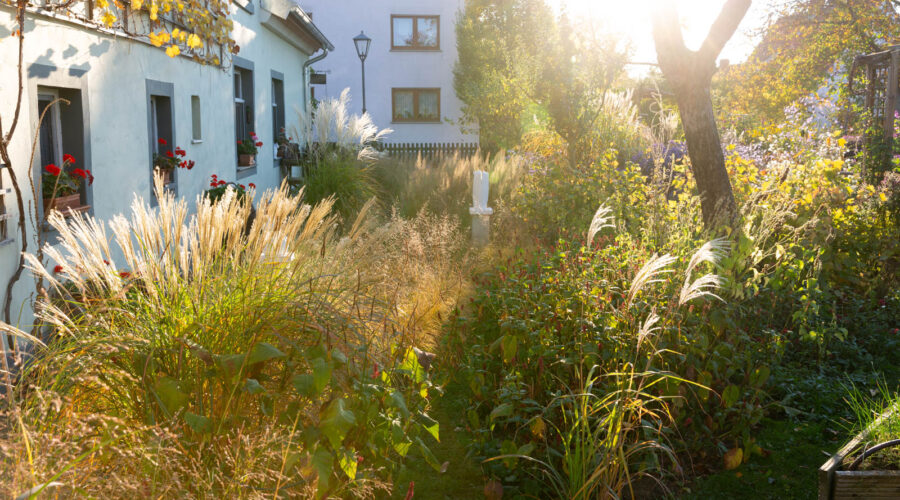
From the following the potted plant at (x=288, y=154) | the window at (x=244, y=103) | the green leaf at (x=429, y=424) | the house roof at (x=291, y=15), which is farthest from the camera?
the potted plant at (x=288, y=154)

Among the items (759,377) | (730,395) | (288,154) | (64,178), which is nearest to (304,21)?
(288,154)

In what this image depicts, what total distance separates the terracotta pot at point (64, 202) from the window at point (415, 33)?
1887 centimetres

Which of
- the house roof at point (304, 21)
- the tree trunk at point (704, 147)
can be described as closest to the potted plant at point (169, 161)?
the tree trunk at point (704, 147)

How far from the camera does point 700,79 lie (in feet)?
21.1

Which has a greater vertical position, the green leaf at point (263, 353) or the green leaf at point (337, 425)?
the green leaf at point (263, 353)

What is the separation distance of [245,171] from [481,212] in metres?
3.74

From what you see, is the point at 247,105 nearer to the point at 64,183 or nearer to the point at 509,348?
the point at 64,183

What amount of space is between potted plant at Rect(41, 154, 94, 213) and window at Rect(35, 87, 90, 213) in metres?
0.05

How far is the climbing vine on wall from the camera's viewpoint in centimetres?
473

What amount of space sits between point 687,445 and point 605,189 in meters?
4.08

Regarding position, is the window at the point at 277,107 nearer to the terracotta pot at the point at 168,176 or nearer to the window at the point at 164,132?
the window at the point at 164,132

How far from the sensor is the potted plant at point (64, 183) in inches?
180

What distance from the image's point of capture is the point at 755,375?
3.50 meters

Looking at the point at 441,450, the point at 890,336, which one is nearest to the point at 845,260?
the point at 890,336
